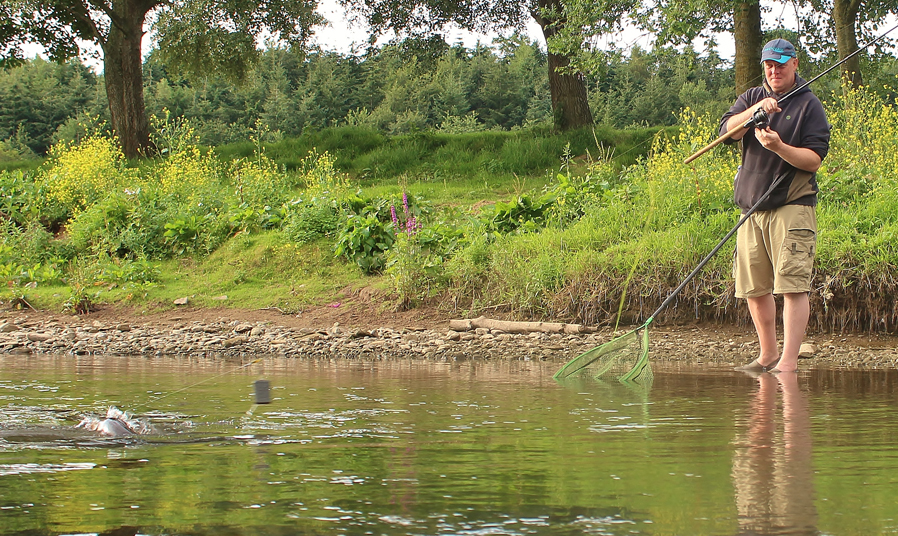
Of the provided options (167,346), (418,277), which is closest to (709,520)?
(167,346)

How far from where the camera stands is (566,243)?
8602mm

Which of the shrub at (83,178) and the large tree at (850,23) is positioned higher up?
the large tree at (850,23)

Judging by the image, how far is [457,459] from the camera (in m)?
2.87

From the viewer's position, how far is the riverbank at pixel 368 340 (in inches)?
266

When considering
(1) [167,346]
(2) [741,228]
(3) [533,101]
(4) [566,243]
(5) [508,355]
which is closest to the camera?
(2) [741,228]

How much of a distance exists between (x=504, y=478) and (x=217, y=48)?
19128 mm

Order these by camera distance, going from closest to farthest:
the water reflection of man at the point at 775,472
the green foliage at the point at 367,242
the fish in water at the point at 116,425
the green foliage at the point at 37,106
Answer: the water reflection of man at the point at 775,472 → the fish in water at the point at 116,425 → the green foliage at the point at 367,242 → the green foliage at the point at 37,106

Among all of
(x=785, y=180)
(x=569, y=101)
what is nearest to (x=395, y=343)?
(x=785, y=180)

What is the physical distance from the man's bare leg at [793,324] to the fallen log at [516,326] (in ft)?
7.53

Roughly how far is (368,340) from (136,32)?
13695mm

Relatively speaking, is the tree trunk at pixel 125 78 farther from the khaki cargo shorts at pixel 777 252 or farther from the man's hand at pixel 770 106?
the man's hand at pixel 770 106

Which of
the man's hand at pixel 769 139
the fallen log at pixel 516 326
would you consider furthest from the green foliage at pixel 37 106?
the man's hand at pixel 769 139

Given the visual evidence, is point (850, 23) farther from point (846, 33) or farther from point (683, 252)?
point (683, 252)

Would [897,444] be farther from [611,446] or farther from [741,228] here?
[741,228]
